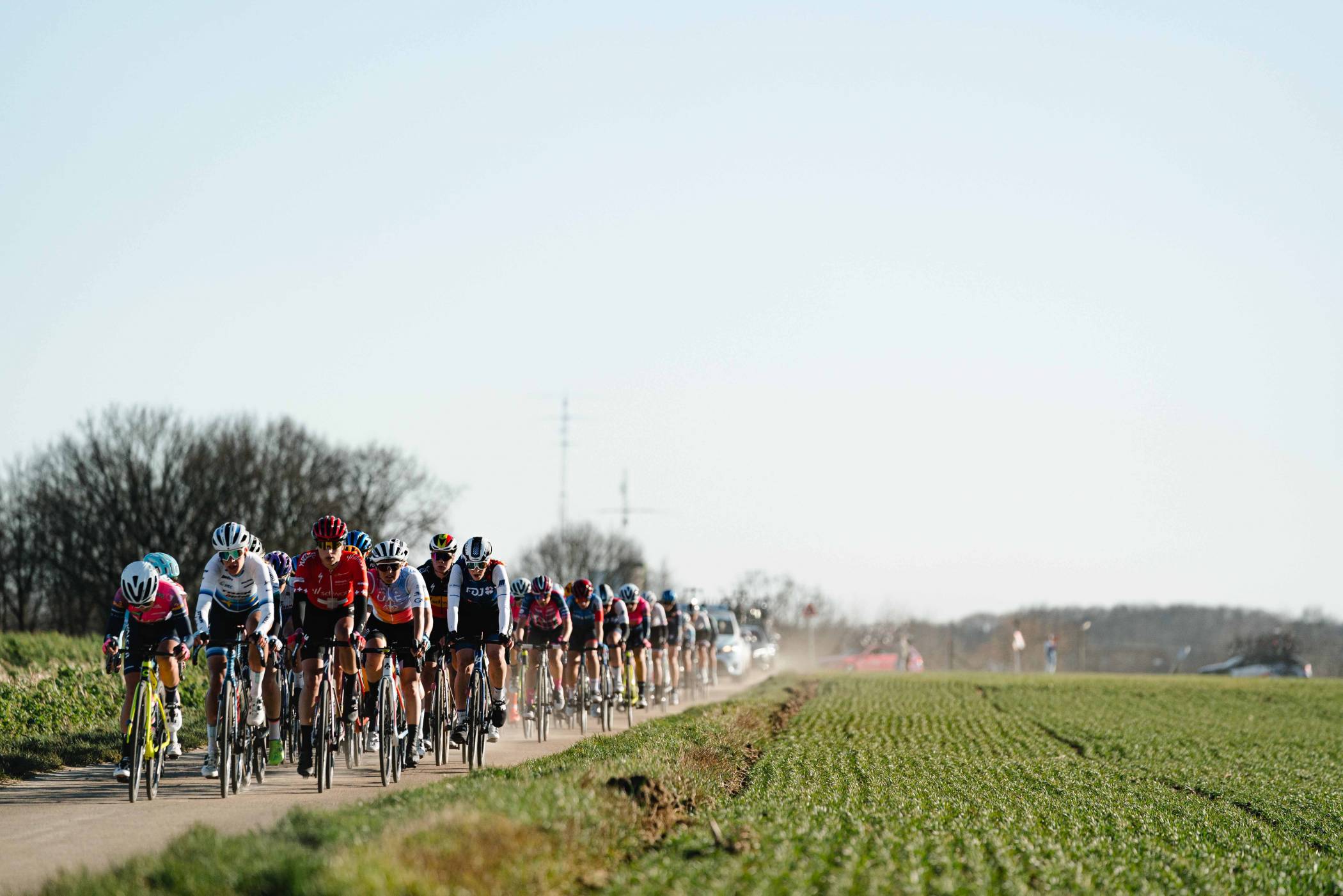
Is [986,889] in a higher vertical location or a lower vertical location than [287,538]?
lower

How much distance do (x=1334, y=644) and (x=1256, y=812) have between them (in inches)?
4429

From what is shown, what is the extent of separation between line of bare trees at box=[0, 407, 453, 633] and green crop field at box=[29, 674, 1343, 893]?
48.4 meters

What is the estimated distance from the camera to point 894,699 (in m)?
33.9

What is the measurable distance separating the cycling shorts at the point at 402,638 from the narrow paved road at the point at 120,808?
1096mm

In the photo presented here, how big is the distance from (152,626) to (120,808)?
174 cm

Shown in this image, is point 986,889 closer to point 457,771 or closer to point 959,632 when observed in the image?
point 457,771

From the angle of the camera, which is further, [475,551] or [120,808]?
[475,551]

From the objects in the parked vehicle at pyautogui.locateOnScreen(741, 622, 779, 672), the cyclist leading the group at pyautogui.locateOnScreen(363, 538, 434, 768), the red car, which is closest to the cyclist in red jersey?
the cyclist leading the group at pyautogui.locateOnScreen(363, 538, 434, 768)

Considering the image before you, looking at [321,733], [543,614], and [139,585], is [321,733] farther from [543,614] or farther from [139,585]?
[543,614]

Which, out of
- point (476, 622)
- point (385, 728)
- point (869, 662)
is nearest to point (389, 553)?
point (476, 622)

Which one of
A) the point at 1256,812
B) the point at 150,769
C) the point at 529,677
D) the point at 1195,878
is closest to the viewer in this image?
the point at 1195,878

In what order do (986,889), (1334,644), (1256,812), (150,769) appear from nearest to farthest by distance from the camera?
(986,889)
(150,769)
(1256,812)
(1334,644)

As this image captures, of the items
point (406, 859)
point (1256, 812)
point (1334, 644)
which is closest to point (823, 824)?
point (406, 859)

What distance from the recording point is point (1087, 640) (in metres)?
124
